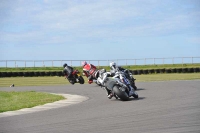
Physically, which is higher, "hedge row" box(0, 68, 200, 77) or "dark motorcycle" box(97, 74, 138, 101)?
"hedge row" box(0, 68, 200, 77)

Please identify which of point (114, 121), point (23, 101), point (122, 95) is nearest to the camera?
point (114, 121)

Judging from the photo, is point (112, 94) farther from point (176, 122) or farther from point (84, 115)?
point (176, 122)

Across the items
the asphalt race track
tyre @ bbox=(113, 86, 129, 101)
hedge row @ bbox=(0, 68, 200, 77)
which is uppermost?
hedge row @ bbox=(0, 68, 200, 77)

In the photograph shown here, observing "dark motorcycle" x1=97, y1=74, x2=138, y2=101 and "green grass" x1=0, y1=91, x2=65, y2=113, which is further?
"dark motorcycle" x1=97, y1=74, x2=138, y2=101

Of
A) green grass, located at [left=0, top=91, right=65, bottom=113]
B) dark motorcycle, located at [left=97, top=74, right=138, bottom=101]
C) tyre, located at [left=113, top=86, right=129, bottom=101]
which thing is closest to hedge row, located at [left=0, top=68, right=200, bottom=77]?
green grass, located at [left=0, top=91, right=65, bottom=113]

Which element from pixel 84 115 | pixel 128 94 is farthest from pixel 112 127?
pixel 128 94

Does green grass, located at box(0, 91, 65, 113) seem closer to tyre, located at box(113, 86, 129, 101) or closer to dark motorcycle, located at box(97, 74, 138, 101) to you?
dark motorcycle, located at box(97, 74, 138, 101)

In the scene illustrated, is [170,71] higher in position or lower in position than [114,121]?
A: higher

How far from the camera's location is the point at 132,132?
330 inches

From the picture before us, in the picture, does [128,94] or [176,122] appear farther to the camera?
[128,94]

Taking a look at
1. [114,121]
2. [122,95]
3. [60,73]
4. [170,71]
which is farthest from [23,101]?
[170,71]

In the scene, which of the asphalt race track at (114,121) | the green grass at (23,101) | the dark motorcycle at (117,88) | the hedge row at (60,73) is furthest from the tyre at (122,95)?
the hedge row at (60,73)

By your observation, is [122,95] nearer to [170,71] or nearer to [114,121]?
[114,121]

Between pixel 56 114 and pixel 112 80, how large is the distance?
16.4 feet
